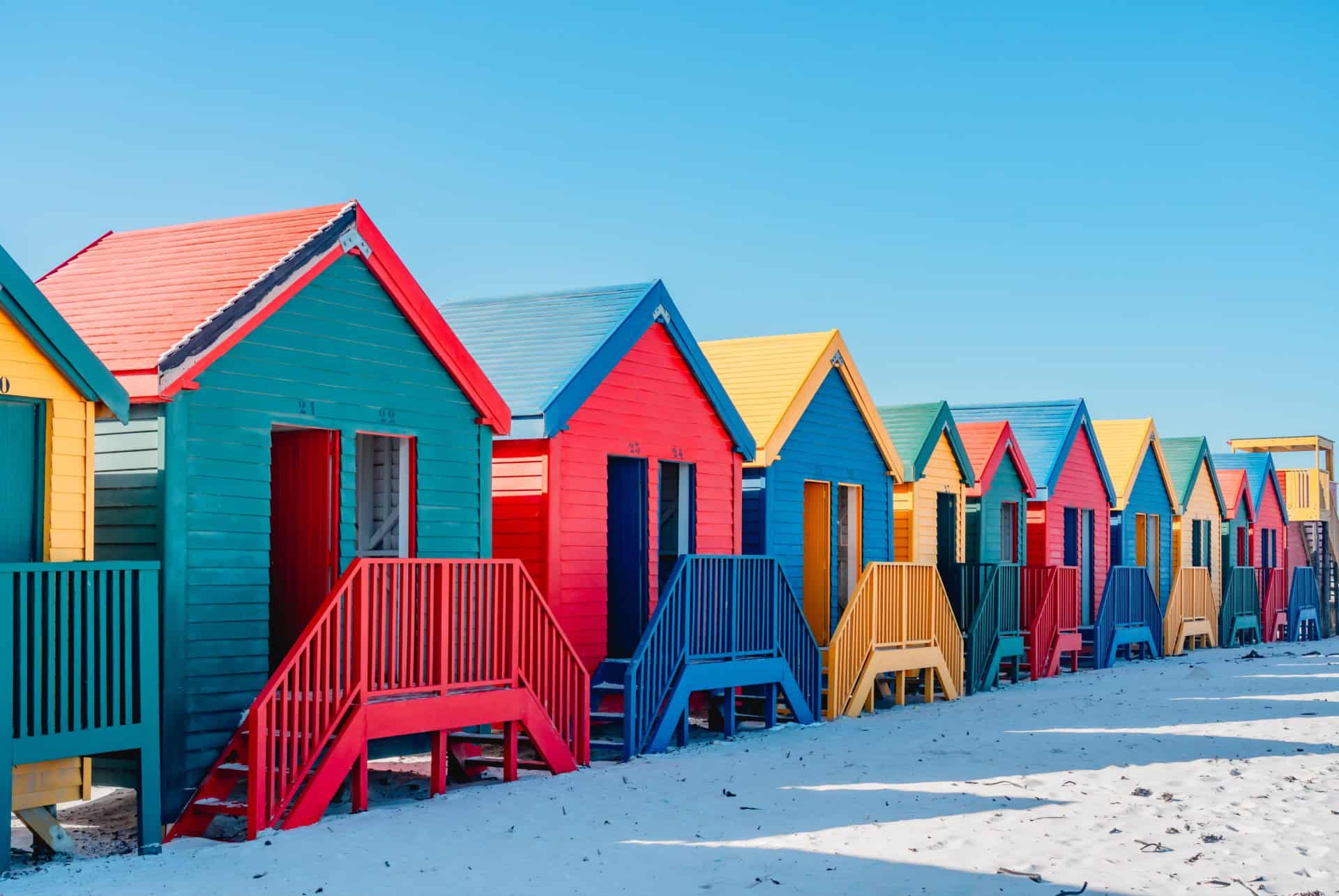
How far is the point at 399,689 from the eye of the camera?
11.3m

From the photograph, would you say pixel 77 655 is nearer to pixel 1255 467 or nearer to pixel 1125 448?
pixel 1125 448

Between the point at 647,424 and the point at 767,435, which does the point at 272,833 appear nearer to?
the point at 647,424

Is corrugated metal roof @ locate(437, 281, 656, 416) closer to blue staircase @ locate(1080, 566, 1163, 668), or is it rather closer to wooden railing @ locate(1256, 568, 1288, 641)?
blue staircase @ locate(1080, 566, 1163, 668)

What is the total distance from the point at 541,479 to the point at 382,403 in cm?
232

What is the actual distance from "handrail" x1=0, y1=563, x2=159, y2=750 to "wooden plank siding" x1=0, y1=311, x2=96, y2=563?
28cm

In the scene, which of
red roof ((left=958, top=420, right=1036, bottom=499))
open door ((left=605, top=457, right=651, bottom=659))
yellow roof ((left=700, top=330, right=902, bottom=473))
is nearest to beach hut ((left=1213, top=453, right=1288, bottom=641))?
red roof ((left=958, top=420, right=1036, bottom=499))

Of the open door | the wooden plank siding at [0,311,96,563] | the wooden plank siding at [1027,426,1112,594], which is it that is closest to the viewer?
the wooden plank siding at [0,311,96,563]

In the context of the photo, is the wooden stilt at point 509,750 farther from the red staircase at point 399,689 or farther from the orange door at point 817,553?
the orange door at point 817,553

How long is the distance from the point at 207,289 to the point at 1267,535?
114 ft

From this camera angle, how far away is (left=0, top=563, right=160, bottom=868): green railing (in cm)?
877

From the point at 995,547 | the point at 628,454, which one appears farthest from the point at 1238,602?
the point at 628,454

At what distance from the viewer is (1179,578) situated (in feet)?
97.9

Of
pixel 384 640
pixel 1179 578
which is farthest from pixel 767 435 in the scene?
pixel 1179 578

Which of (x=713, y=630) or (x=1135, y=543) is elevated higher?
(x=1135, y=543)
